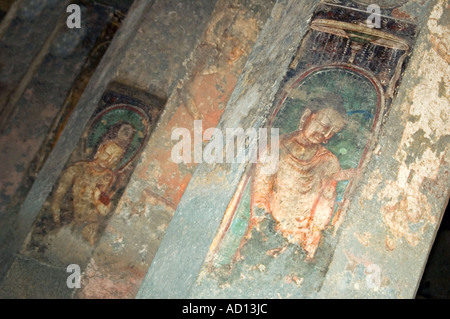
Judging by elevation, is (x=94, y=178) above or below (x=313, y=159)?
below

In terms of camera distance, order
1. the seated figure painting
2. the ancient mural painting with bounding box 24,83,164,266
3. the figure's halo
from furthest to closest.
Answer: the figure's halo < the ancient mural painting with bounding box 24,83,164,266 < the seated figure painting

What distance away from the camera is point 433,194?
343 cm

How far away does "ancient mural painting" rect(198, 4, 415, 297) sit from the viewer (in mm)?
3148

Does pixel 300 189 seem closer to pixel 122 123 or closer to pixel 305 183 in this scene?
pixel 305 183

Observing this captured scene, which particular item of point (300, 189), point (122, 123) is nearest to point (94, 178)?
point (122, 123)

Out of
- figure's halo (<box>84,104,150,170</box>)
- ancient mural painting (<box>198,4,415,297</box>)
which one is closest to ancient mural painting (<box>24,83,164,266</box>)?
figure's halo (<box>84,104,150,170</box>)

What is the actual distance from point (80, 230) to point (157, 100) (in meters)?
1.28

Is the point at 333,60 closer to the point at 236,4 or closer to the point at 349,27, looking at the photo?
the point at 349,27

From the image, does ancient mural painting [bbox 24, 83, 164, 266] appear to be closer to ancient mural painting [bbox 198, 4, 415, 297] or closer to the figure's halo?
the figure's halo

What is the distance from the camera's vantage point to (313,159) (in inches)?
130

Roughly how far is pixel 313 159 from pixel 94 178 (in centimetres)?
210

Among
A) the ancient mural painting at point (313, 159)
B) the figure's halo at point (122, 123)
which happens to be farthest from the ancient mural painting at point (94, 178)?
the ancient mural painting at point (313, 159)

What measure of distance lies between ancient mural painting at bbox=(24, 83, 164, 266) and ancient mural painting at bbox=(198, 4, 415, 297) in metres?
1.66
